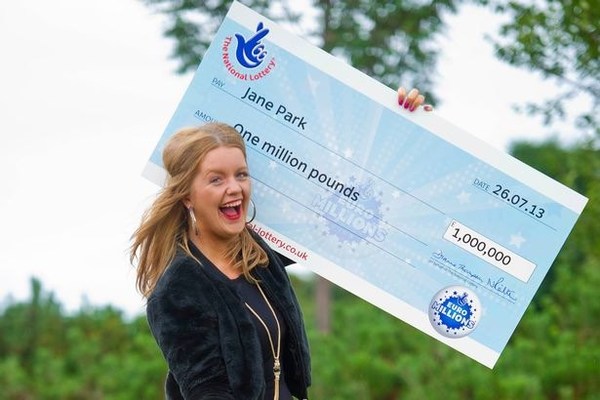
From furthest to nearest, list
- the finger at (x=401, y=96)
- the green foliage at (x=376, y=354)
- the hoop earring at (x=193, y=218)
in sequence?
the green foliage at (x=376, y=354)
the finger at (x=401, y=96)
the hoop earring at (x=193, y=218)

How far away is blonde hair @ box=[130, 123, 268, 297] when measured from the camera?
12.0ft

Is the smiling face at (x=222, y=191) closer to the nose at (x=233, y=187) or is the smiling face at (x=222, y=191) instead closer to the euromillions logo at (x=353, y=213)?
the nose at (x=233, y=187)

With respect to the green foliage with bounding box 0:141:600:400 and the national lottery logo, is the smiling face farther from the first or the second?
the green foliage with bounding box 0:141:600:400

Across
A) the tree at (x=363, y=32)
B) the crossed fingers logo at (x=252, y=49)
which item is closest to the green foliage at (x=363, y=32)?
the tree at (x=363, y=32)

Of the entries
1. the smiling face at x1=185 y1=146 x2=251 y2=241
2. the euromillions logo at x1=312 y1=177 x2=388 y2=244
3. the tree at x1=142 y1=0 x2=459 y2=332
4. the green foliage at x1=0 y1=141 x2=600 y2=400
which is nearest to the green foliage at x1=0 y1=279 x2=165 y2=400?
the green foliage at x1=0 y1=141 x2=600 y2=400

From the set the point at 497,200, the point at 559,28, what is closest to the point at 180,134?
the point at 497,200

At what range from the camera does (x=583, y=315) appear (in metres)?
11.5

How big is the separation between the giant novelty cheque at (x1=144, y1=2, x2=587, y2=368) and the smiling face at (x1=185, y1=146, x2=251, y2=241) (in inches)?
17.8

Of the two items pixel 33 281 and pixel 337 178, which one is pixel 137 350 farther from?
pixel 337 178

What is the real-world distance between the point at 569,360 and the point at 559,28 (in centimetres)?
456

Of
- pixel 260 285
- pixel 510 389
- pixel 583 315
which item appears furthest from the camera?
pixel 583 315

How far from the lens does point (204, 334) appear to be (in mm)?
3510

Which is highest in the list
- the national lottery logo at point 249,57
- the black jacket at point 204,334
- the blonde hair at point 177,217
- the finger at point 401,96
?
the finger at point 401,96

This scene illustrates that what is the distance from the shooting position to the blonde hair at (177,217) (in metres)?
3.65
